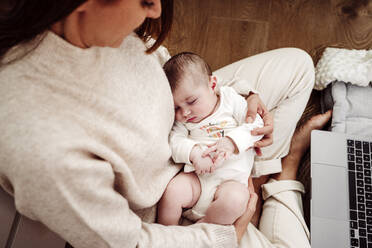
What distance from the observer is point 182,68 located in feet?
3.30

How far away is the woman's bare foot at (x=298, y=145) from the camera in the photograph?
128 centimetres

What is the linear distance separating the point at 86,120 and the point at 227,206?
0.49 metres

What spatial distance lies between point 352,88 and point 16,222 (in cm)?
142

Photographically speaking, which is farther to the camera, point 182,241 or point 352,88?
point 352,88

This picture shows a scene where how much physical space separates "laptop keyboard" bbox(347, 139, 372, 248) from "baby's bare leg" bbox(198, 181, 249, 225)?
1.38ft

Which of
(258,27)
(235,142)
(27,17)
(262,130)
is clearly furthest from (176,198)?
(258,27)

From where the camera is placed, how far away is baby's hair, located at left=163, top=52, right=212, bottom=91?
1.00m

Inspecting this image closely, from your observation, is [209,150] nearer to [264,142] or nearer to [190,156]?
[190,156]

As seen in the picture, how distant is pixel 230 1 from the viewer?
184 cm

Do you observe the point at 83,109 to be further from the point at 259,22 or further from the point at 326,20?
the point at 326,20

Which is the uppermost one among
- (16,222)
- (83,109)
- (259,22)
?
(83,109)

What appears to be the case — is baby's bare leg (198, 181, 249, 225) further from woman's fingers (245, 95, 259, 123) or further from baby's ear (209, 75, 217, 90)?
baby's ear (209, 75, 217, 90)

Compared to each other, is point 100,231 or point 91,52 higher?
Answer: point 91,52

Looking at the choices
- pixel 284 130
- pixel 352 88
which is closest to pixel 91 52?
pixel 284 130
